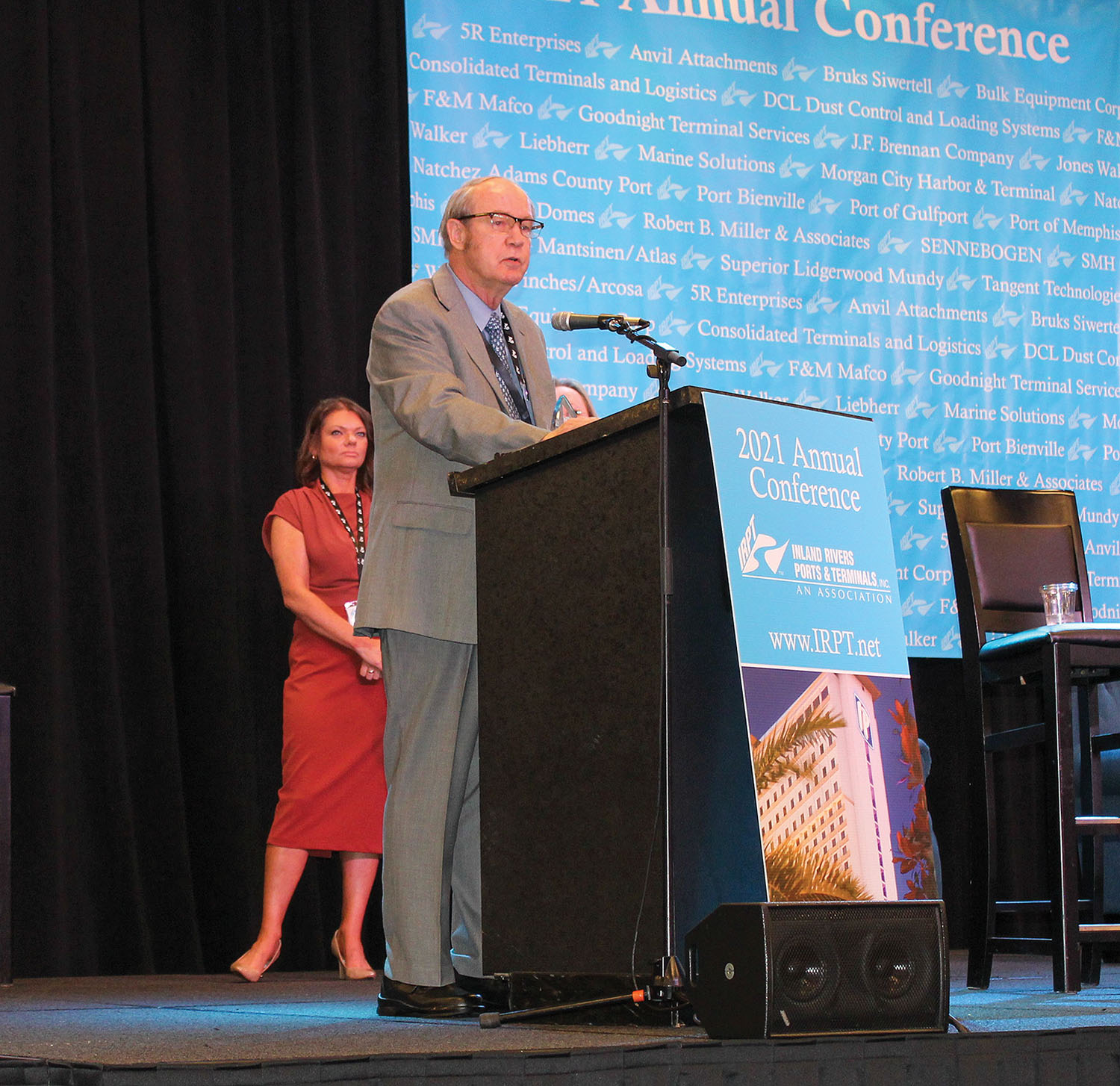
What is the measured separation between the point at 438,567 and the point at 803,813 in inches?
35.2

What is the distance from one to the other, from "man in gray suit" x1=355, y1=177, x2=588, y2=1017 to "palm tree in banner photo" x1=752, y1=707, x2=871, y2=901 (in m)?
0.54

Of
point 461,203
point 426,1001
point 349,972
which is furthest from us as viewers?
point 349,972

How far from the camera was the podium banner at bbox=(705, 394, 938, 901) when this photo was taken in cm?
191

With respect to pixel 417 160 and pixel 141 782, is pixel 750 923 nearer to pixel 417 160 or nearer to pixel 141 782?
pixel 141 782

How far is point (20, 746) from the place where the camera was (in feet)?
13.4

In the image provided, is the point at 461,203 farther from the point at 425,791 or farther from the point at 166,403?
the point at 166,403

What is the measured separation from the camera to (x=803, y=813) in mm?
1907

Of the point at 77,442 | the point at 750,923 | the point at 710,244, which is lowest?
the point at 750,923

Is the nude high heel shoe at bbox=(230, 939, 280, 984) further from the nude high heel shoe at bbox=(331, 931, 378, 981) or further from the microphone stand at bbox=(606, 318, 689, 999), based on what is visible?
the microphone stand at bbox=(606, 318, 689, 999)

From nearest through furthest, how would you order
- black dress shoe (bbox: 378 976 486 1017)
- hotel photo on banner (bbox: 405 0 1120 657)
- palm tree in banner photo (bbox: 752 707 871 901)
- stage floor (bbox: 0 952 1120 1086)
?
stage floor (bbox: 0 952 1120 1086)
palm tree in banner photo (bbox: 752 707 871 901)
black dress shoe (bbox: 378 976 486 1017)
hotel photo on banner (bbox: 405 0 1120 657)

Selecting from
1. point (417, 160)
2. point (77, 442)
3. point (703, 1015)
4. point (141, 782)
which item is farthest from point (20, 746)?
point (703, 1015)

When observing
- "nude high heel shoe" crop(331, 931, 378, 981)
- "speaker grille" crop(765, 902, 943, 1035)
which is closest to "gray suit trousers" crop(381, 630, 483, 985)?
"speaker grille" crop(765, 902, 943, 1035)

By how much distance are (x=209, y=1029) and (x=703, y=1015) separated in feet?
2.75

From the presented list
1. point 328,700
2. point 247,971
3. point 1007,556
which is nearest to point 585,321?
point 1007,556
